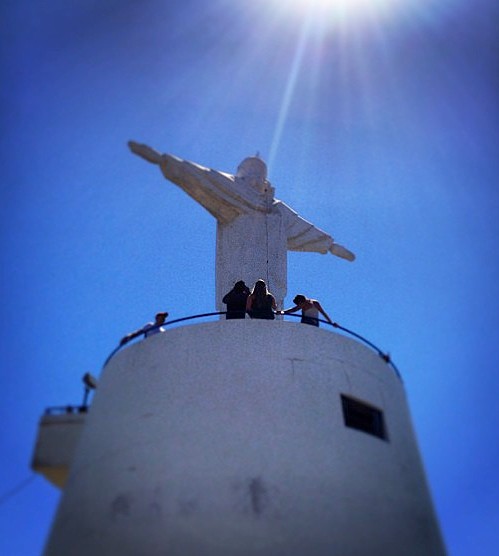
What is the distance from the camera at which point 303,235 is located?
15.8 meters

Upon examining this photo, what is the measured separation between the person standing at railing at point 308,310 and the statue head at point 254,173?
5.10 m

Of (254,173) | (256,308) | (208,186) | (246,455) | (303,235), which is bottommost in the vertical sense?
(246,455)

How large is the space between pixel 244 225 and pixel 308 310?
413 centimetres

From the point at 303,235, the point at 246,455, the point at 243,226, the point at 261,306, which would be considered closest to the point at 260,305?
the point at 261,306

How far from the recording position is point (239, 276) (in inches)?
562

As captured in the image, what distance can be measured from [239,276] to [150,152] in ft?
11.1

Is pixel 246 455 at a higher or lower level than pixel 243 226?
lower

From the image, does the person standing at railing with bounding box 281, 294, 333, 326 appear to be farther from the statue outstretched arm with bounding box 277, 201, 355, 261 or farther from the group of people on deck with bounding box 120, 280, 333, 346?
the statue outstretched arm with bounding box 277, 201, 355, 261

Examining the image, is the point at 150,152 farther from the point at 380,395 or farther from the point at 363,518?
the point at 363,518

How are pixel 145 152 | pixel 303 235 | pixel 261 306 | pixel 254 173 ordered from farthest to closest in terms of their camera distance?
pixel 254 173 → pixel 303 235 → pixel 145 152 → pixel 261 306

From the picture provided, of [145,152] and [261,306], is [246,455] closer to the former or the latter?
[261,306]

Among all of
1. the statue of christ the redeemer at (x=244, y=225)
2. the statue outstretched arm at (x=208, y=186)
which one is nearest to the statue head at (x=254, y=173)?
the statue of christ the redeemer at (x=244, y=225)

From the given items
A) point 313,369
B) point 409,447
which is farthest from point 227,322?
point 409,447

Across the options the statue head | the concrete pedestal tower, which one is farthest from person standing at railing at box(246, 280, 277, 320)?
the statue head
